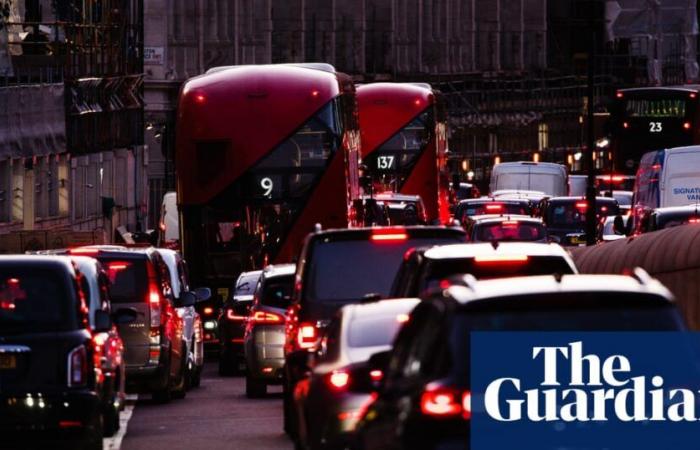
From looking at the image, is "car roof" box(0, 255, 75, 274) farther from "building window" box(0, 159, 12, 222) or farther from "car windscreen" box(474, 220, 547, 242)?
"building window" box(0, 159, 12, 222)

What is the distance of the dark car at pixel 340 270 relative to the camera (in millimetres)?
19266

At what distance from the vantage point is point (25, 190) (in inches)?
2579

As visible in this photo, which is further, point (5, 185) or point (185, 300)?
point (5, 185)

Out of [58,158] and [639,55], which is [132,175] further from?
[639,55]

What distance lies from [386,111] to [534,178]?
71.0ft

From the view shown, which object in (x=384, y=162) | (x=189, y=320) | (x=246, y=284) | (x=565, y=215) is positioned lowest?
(x=565, y=215)

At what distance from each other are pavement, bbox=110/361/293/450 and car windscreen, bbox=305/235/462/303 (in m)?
1.23

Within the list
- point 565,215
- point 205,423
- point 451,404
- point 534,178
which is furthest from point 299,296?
point 534,178

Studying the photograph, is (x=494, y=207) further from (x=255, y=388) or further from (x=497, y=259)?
(x=497, y=259)

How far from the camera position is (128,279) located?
83.7 ft

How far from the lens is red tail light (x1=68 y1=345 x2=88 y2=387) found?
16.6 metres

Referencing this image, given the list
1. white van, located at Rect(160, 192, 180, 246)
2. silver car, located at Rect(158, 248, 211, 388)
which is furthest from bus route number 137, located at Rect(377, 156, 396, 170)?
silver car, located at Rect(158, 248, 211, 388)

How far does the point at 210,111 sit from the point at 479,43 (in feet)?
357

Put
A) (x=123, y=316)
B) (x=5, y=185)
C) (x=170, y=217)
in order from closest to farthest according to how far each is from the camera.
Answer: (x=123, y=316)
(x=5, y=185)
(x=170, y=217)
